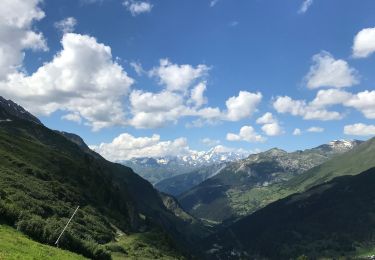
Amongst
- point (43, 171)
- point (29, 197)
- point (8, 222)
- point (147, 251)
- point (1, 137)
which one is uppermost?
point (1, 137)

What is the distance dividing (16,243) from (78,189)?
130734 millimetres

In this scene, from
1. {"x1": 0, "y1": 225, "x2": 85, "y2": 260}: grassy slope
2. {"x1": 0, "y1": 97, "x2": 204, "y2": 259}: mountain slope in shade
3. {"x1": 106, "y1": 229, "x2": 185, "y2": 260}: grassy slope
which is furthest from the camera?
{"x1": 106, "y1": 229, "x2": 185, "y2": 260}: grassy slope

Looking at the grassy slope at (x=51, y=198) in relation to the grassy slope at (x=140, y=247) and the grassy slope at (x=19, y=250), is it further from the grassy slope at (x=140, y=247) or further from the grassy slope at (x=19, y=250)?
the grassy slope at (x=19, y=250)

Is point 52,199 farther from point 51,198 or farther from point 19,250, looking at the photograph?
point 19,250

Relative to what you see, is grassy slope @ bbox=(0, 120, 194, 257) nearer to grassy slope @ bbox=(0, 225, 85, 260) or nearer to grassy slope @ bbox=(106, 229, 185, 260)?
grassy slope @ bbox=(106, 229, 185, 260)

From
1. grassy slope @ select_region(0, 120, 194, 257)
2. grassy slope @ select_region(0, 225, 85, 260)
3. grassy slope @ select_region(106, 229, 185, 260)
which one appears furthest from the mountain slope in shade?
grassy slope @ select_region(0, 225, 85, 260)

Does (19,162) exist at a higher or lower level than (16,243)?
higher

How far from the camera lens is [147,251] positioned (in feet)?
414

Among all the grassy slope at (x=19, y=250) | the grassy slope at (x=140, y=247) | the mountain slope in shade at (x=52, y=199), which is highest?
the mountain slope in shade at (x=52, y=199)

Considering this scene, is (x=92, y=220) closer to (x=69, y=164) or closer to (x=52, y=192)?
(x=52, y=192)

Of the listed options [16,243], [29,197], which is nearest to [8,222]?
[16,243]

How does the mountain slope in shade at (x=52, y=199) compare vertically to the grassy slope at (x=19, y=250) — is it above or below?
above

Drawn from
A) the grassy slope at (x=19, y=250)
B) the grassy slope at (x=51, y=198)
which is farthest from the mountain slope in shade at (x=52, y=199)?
the grassy slope at (x=19, y=250)

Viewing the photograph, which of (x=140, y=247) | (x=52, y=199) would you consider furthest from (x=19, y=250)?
(x=52, y=199)
